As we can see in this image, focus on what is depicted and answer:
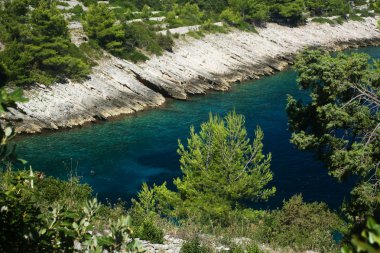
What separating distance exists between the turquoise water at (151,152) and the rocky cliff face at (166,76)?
89.5 inches

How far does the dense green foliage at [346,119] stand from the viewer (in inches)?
850

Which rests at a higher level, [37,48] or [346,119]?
[346,119]

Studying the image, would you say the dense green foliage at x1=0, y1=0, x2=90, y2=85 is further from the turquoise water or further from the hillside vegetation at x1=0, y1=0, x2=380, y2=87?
the turquoise water

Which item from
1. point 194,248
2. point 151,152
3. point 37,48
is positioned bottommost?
point 151,152

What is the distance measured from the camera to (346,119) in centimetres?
2317

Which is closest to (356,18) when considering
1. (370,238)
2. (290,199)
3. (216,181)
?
(216,181)

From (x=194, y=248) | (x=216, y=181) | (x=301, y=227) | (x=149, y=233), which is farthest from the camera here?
(x=216, y=181)

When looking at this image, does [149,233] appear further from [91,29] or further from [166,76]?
[91,29]

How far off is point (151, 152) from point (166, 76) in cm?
2323

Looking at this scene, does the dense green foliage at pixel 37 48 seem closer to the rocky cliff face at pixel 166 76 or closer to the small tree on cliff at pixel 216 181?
the rocky cliff face at pixel 166 76

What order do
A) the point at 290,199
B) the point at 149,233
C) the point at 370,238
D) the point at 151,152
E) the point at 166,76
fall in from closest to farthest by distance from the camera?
the point at 370,238
the point at 149,233
the point at 290,199
the point at 151,152
the point at 166,76

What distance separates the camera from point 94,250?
5.73 metres

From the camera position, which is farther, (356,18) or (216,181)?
(356,18)

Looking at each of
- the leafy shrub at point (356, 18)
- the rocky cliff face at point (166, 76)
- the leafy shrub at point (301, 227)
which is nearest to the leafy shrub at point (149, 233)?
the leafy shrub at point (301, 227)
